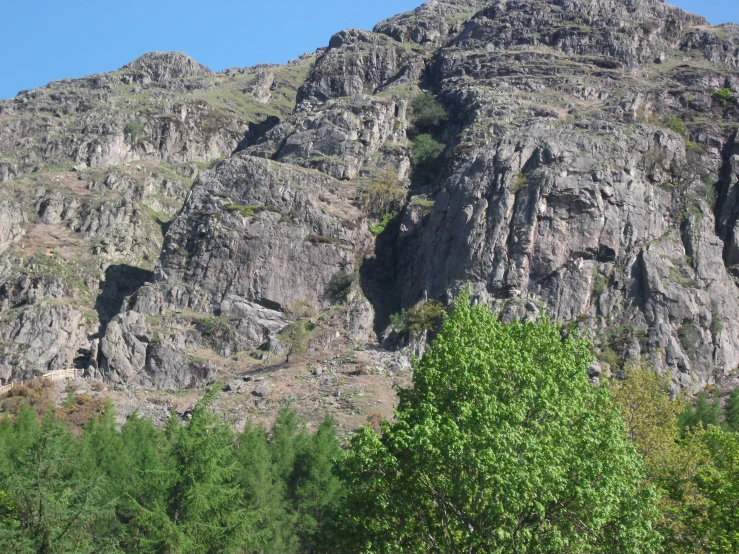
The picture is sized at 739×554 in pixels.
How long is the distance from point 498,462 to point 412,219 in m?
70.9

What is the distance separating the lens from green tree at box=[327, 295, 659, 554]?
2119 cm

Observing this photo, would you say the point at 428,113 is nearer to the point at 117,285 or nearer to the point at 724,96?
the point at 724,96

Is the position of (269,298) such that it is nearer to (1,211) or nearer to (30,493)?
(1,211)

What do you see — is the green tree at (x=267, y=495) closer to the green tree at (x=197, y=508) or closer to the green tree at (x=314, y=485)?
the green tree at (x=314, y=485)

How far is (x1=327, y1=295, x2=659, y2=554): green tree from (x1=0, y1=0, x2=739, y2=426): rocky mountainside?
33.8 meters

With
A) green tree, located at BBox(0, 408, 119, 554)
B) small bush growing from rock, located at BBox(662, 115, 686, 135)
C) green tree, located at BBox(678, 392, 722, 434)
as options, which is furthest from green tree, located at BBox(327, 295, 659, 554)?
small bush growing from rock, located at BBox(662, 115, 686, 135)

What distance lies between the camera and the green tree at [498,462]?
2119 centimetres

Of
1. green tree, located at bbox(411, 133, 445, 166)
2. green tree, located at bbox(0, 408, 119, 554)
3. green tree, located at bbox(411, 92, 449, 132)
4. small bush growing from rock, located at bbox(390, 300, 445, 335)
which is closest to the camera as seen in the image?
green tree, located at bbox(0, 408, 119, 554)

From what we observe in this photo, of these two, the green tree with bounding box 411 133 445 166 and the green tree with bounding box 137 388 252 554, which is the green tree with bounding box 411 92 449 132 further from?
the green tree with bounding box 137 388 252 554

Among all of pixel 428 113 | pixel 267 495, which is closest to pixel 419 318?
pixel 267 495

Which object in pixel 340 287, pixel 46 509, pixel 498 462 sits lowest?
pixel 46 509

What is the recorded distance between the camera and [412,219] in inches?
3583

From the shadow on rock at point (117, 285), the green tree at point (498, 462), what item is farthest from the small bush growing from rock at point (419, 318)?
the green tree at point (498, 462)

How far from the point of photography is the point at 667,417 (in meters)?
40.4
